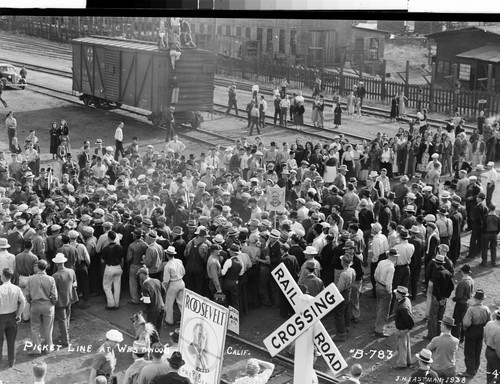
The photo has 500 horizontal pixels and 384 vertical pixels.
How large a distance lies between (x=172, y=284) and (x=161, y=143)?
365 centimetres

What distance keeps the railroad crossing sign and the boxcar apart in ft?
18.0

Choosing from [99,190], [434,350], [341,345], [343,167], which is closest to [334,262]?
[341,345]

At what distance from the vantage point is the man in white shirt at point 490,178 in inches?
536

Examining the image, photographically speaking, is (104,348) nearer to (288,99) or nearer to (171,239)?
(171,239)

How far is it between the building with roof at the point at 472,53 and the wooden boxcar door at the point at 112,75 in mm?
6049

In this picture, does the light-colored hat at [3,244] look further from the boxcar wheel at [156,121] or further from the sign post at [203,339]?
the sign post at [203,339]

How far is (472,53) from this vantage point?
13.7 m

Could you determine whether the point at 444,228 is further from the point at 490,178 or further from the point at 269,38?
the point at 269,38

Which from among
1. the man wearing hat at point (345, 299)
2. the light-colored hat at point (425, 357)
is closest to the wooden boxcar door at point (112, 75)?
the man wearing hat at point (345, 299)

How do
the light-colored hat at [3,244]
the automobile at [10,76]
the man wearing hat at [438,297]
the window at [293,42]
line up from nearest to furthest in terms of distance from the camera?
the man wearing hat at [438,297], the light-colored hat at [3,244], the window at [293,42], the automobile at [10,76]

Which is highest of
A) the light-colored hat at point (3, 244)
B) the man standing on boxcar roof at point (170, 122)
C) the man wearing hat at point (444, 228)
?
the man standing on boxcar roof at point (170, 122)

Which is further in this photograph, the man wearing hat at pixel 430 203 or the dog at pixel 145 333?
the man wearing hat at pixel 430 203

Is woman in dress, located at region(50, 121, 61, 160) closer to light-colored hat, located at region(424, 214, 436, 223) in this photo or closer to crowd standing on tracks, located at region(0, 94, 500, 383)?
crowd standing on tracks, located at region(0, 94, 500, 383)

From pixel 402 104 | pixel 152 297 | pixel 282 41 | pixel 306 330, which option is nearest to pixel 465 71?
pixel 402 104
